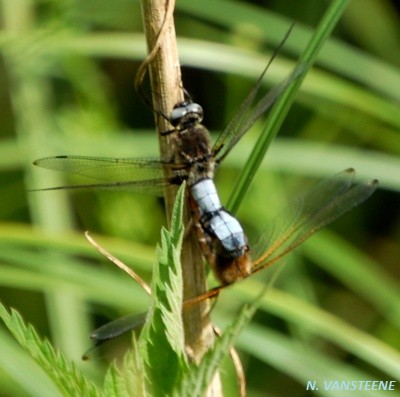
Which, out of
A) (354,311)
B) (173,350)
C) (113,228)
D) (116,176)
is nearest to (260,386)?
(354,311)

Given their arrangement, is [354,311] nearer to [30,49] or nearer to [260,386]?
[260,386]

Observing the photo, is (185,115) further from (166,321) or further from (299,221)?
(166,321)

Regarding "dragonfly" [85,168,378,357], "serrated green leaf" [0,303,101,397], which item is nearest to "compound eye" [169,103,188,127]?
"dragonfly" [85,168,378,357]

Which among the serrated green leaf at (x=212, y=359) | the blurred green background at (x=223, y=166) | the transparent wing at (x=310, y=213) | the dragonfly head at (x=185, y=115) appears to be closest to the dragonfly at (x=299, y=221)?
the transparent wing at (x=310, y=213)

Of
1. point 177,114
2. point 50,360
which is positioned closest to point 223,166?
point 177,114

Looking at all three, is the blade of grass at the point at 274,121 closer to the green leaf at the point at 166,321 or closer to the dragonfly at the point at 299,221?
the dragonfly at the point at 299,221

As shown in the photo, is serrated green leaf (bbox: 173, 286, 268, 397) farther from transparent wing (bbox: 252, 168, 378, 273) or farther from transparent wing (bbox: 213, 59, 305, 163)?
transparent wing (bbox: 213, 59, 305, 163)

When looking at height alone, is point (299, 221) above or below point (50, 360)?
above
